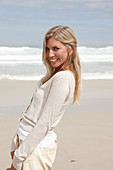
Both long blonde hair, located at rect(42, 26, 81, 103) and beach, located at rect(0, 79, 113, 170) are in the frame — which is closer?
long blonde hair, located at rect(42, 26, 81, 103)

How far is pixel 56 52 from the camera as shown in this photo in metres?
2.10

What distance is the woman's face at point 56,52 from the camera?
2082 millimetres

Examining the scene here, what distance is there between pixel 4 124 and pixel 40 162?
4.22m

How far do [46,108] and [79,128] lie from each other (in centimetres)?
410

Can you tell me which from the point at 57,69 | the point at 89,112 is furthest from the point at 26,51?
the point at 57,69

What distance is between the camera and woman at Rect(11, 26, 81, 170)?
6.50ft

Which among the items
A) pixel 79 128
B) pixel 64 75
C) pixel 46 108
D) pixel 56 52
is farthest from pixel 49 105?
pixel 79 128

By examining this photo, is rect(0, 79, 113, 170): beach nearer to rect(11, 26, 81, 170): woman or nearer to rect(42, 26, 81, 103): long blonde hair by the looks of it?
rect(11, 26, 81, 170): woman

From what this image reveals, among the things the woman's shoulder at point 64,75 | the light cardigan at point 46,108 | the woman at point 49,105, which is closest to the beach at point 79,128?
the woman at point 49,105

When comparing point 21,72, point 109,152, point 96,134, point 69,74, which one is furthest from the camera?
point 21,72

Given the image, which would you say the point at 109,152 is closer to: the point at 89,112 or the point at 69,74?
the point at 89,112

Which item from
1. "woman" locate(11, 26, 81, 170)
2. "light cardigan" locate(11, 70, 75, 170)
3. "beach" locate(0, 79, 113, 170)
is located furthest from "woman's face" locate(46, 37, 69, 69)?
"beach" locate(0, 79, 113, 170)

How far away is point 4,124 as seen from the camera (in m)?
6.24

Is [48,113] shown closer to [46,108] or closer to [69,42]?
[46,108]
